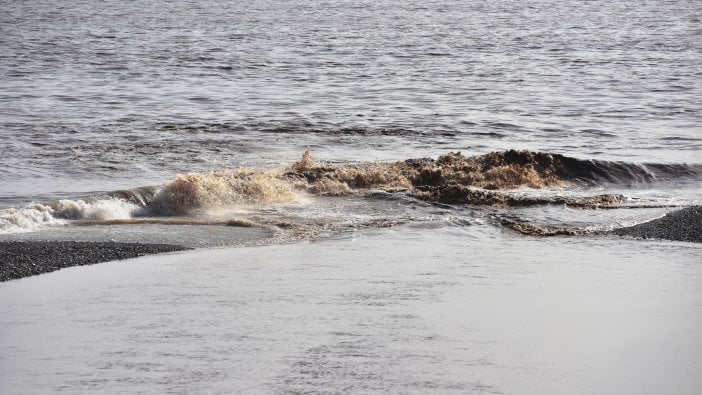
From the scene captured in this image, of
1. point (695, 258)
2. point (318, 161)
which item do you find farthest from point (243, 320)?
point (318, 161)

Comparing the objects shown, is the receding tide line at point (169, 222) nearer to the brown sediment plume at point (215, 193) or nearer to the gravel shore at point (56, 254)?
the brown sediment plume at point (215, 193)

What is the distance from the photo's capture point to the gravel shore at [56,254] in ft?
27.3

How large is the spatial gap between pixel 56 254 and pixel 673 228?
610 centimetres

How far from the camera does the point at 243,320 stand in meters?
6.88

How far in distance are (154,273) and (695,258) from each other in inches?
188

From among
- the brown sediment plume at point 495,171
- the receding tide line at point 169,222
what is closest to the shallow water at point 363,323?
the receding tide line at point 169,222

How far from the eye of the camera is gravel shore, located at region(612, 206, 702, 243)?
32.1 feet

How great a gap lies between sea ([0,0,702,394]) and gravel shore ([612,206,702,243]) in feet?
1.00

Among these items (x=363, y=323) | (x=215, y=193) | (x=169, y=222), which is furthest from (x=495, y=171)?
(x=363, y=323)

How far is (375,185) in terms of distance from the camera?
1298 centimetres

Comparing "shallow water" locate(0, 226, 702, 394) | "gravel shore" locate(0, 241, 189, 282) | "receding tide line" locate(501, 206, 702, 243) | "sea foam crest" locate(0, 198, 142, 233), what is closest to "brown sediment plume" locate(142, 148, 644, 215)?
"sea foam crest" locate(0, 198, 142, 233)

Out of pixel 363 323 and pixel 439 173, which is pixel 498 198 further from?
pixel 363 323

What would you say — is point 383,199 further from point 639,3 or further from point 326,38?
point 639,3

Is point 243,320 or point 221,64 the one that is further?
point 221,64
